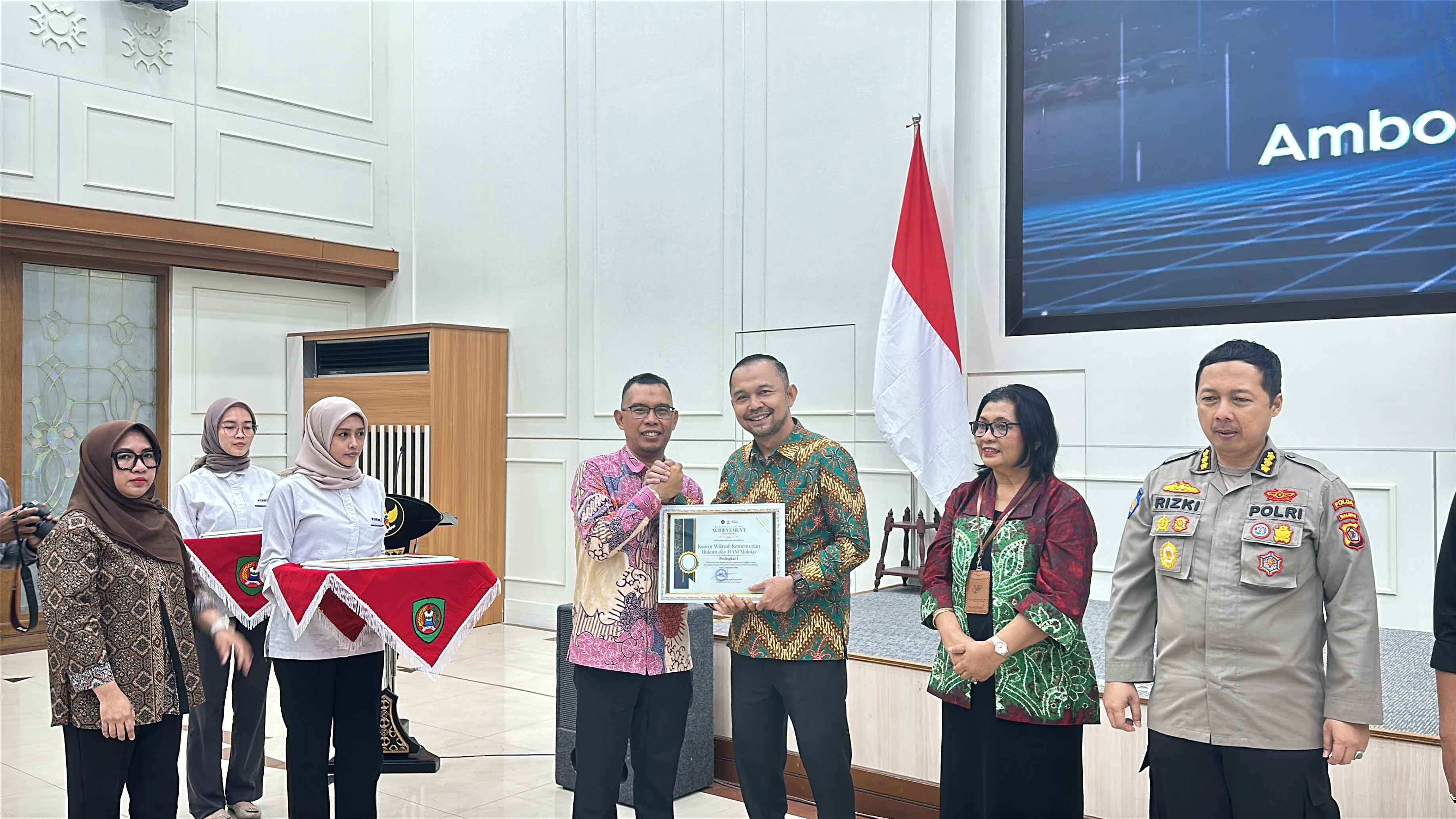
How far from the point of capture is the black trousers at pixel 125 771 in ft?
7.98

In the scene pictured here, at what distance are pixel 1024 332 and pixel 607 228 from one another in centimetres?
301

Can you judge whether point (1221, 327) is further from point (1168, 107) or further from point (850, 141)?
point (850, 141)

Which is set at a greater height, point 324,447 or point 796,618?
point 324,447

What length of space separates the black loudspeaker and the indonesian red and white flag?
1767 millimetres

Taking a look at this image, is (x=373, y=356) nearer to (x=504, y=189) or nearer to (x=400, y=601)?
(x=504, y=189)

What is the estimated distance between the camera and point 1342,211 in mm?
4477

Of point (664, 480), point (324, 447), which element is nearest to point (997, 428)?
point (664, 480)

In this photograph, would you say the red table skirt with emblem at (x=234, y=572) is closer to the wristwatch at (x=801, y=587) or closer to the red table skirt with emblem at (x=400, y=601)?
the red table skirt with emblem at (x=400, y=601)

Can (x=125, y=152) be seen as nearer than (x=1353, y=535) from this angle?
No

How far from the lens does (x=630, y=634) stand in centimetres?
270

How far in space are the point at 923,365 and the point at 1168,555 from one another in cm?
318

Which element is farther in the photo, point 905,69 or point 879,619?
point 905,69

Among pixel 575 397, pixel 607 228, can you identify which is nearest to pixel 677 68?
pixel 607 228

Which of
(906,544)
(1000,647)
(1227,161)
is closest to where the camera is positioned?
(1000,647)
